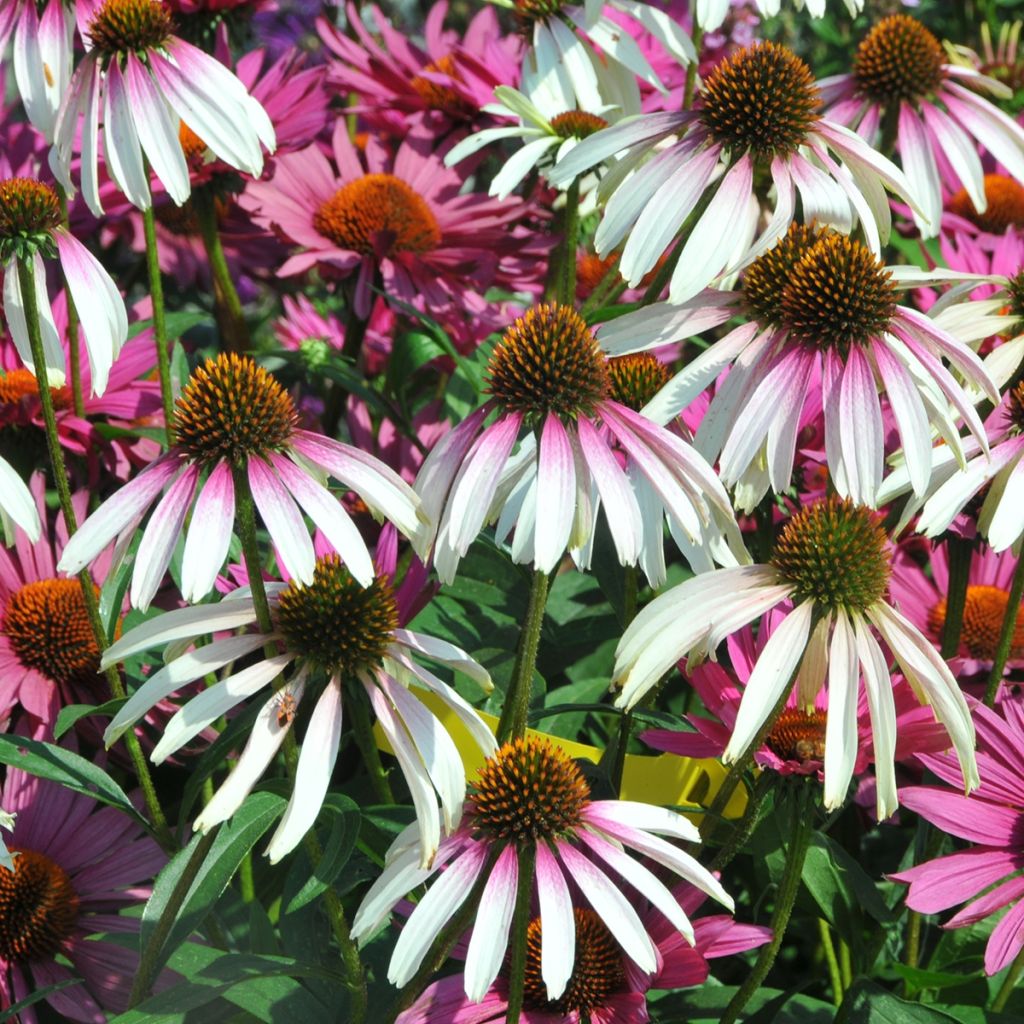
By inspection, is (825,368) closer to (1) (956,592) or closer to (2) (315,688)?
(1) (956,592)

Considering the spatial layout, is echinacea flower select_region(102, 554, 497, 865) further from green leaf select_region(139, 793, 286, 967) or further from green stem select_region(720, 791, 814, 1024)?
green stem select_region(720, 791, 814, 1024)

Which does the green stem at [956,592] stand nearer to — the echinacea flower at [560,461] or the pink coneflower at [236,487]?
the echinacea flower at [560,461]

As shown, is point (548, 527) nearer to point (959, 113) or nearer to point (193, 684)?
point (193, 684)

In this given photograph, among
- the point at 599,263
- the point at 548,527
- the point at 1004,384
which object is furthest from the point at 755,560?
the point at 599,263

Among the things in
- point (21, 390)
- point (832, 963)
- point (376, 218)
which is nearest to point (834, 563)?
point (832, 963)

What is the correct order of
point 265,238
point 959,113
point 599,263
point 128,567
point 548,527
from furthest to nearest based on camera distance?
point 599,263
point 265,238
point 959,113
point 128,567
point 548,527

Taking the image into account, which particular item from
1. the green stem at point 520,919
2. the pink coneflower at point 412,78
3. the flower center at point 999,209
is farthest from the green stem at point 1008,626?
the flower center at point 999,209
